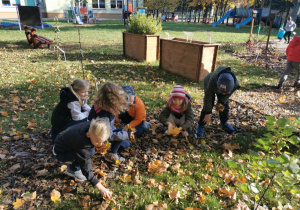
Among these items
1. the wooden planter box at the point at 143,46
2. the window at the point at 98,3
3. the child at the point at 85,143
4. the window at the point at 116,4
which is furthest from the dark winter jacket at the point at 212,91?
the window at the point at 116,4

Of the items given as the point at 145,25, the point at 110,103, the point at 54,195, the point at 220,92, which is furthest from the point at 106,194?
the point at 145,25

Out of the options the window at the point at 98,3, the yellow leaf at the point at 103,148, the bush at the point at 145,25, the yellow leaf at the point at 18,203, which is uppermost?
the window at the point at 98,3

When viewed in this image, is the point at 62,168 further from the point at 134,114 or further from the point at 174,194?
the point at 174,194

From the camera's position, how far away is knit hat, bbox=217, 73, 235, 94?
3.14 metres

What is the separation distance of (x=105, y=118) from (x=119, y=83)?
326cm

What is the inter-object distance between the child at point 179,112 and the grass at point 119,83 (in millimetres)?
411

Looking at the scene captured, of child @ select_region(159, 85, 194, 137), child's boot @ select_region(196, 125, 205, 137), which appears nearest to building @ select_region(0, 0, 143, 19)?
child @ select_region(159, 85, 194, 137)

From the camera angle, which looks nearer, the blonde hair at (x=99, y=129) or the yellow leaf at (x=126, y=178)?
the blonde hair at (x=99, y=129)

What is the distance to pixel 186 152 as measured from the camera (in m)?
3.29

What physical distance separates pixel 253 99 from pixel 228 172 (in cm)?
318

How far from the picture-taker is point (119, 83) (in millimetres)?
5867

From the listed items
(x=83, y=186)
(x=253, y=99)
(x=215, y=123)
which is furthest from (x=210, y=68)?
(x=83, y=186)

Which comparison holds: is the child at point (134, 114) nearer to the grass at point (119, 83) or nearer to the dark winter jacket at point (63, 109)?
the grass at point (119, 83)

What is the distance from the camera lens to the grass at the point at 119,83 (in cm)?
247
